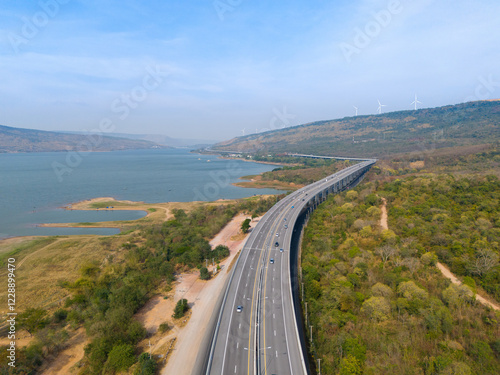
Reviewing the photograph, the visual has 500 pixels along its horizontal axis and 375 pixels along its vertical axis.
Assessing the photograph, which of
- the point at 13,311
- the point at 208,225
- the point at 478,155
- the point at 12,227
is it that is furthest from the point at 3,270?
the point at 478,155

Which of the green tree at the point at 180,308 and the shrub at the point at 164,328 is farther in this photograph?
the green tree at the point at 180,308

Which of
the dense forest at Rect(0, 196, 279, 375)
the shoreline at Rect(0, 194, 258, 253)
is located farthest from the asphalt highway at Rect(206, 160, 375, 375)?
the shoreline at Rect(0, 194, 258, 253)

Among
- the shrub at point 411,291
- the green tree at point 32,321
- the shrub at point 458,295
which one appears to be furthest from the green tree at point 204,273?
the shrub at point 458,295

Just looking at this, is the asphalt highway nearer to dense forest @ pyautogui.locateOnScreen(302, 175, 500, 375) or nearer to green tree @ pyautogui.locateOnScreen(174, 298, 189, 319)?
dense forest @ pyautogui.locateOnScreen(302, 175, 500, 375)

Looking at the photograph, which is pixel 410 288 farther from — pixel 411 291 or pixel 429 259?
pixel 429 259

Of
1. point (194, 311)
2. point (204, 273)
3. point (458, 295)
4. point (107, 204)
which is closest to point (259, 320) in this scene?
point (194, 311)

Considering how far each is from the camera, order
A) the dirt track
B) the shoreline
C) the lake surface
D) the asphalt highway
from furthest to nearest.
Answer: the lake surface → the shoreline → the dirt track → the asphalt highway

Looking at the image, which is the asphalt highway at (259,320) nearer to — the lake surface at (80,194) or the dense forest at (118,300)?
the dense forest at (118,300)
